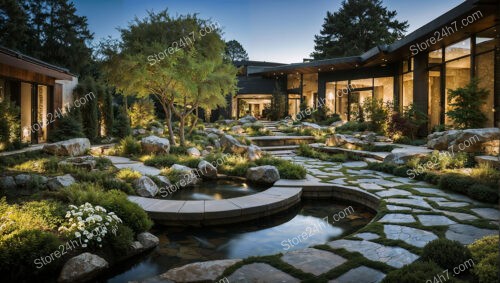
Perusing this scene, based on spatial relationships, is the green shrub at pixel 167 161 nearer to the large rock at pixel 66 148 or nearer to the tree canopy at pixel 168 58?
the large rock at pixel 66 148

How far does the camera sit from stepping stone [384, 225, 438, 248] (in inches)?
153

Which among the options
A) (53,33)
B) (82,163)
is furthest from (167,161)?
(53,33)

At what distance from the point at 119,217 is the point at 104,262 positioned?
33.4 inches

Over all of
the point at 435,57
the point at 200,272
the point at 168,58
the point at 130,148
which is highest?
the point at 435,57

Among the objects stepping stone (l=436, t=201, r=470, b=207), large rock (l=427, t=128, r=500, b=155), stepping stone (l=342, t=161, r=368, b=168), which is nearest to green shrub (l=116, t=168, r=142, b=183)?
stepping stone (l=436, t=201, r=470, b=207)

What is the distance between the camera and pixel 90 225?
3984 mm

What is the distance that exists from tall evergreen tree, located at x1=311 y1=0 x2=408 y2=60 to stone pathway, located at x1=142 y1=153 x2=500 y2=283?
1064 inches

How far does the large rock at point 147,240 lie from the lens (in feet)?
14.4

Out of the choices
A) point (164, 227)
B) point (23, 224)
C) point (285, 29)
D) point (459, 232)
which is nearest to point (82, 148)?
point (164, 227)

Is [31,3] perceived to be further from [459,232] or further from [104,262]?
[459,232]

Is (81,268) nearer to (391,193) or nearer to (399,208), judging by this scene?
(399,208)

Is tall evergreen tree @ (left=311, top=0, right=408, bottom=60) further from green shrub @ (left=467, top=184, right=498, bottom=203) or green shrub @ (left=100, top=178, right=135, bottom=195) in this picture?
green shrub @ (left=100, top=178, right=135, bottom=195)

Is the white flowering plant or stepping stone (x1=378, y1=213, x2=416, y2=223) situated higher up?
the white flowering plant

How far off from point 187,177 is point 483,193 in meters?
5.67
